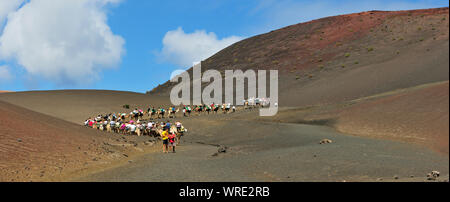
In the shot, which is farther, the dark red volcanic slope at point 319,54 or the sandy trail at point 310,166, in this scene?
the dark red volcanic slope at point 319,54

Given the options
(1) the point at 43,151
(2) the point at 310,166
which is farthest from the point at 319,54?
(1) the point at 43,151

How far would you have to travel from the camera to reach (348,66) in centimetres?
5781

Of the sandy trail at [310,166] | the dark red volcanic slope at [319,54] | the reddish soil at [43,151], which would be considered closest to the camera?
the sandy trail at [310,166]

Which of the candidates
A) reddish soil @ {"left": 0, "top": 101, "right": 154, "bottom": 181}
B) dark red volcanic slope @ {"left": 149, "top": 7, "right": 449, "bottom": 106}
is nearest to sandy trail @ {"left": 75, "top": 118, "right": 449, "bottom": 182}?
reddish soil @ {"left": 0, "top": 101, "right": 154, "bottom": 181}

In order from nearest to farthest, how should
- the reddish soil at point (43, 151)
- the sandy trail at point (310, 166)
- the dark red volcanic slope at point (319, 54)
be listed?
1. the sandy trail at point (310, 166)
2. the reddish soil at point (43, 151)
3. the dark red volcanic slope at point (319, 54)

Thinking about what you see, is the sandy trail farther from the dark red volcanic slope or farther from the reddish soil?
the dark red volcanic slope

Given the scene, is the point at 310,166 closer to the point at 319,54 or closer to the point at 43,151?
the point at 43,151

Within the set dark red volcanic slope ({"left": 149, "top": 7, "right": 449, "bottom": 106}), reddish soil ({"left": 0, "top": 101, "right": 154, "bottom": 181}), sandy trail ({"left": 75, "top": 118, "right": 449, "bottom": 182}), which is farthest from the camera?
dark red volcanic slope ({"left": 149, "top": 7, "right": 449, "bottom": 106})

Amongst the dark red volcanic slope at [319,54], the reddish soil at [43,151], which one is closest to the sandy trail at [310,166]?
the reddish soil at [43,151]

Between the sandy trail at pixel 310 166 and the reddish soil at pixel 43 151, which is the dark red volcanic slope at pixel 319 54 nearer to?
the sandy trail at pixel 310 166
